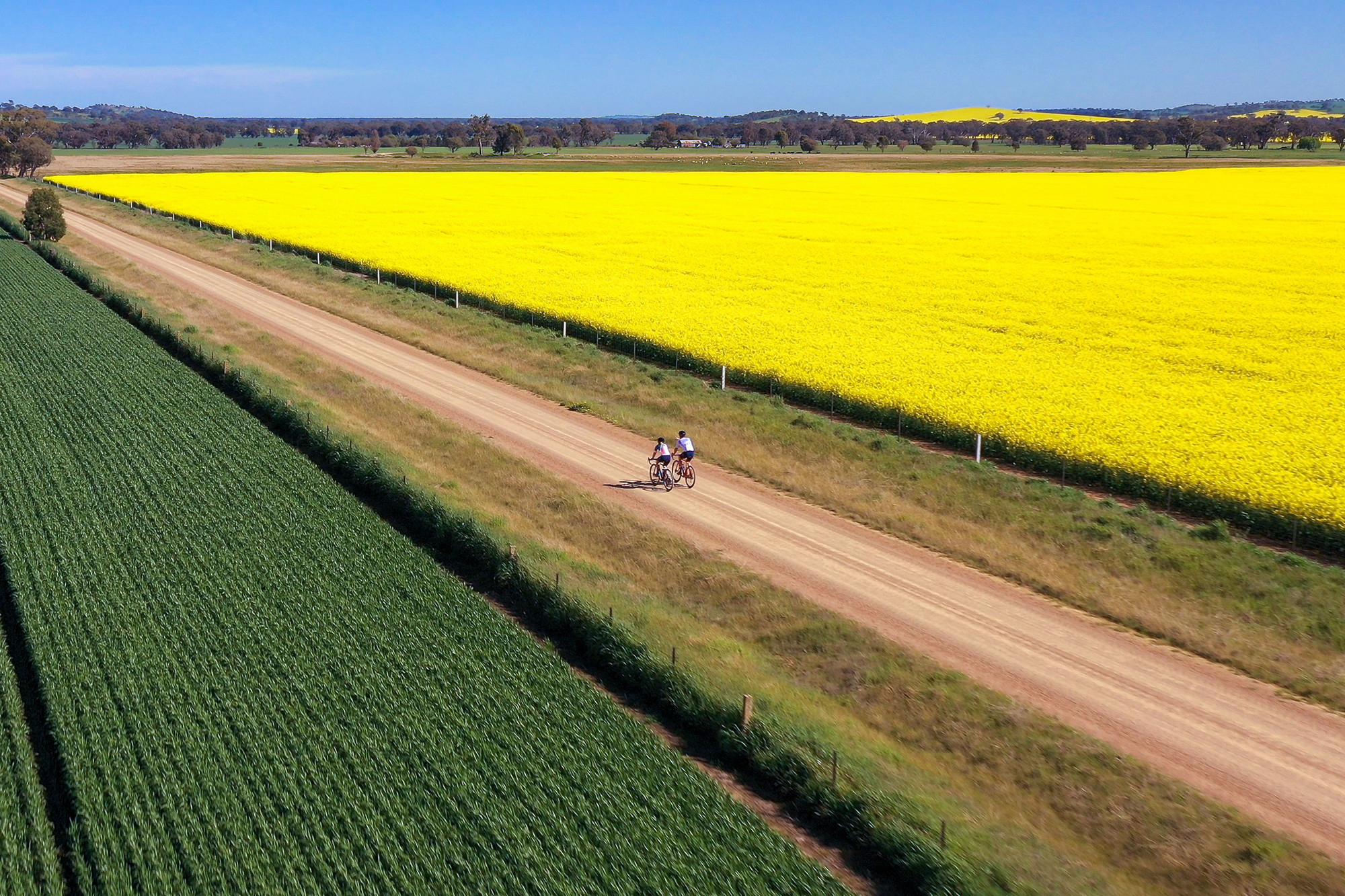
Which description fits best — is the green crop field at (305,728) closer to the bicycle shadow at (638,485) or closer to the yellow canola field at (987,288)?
the bicycle shadow at (638,485)

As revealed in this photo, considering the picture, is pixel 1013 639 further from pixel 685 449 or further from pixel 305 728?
pixel 305 728

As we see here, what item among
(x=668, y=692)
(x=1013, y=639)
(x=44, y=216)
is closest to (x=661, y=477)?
(x=1013, y=639)

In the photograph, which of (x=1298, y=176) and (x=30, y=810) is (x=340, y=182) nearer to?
(x=1298, y=176)

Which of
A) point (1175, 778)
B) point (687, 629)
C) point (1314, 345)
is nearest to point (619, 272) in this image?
point (1314, 345)

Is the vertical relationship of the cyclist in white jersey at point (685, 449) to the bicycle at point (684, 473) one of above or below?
above

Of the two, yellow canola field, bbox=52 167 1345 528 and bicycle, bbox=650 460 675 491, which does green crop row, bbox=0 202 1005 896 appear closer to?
bicycle, bbox=650 460 675 491

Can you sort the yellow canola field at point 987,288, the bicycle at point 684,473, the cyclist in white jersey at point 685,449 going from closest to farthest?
the cyclist in white jersey at point 685,449, the bicycle at point 684,473, the yellow canola field at point 987,288

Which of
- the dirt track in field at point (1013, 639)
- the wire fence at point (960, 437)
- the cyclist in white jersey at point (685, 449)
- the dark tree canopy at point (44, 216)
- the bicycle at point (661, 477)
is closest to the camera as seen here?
the dirt track in field at point (1013, 639)

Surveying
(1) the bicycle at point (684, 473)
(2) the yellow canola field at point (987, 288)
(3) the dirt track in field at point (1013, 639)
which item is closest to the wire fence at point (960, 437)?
(2) the yellow canola field at point (987, 288)
